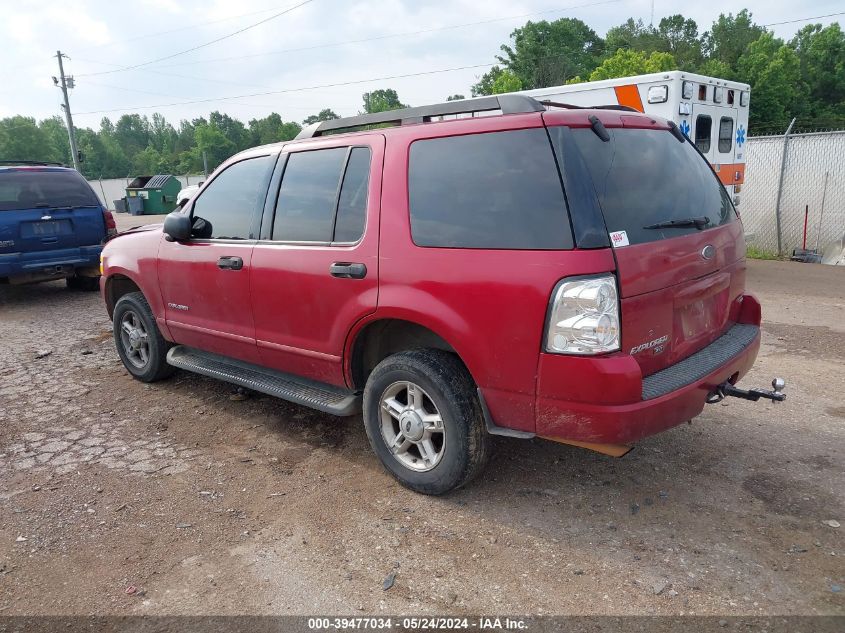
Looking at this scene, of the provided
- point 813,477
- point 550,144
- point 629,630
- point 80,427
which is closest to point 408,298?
point 550,144

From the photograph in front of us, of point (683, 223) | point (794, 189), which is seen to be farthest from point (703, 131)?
point (683, 223)

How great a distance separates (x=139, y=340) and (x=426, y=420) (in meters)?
3.15

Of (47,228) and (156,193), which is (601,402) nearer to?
(47,228)

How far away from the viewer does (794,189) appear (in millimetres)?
11516

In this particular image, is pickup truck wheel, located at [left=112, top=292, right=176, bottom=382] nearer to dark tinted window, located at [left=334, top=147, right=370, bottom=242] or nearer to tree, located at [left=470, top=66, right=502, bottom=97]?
dark tinted window, located at [left=334, top=147, right=370, bottom=242]

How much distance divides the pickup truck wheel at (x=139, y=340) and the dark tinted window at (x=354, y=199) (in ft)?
7.65

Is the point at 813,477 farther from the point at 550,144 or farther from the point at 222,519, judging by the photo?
the point at 222,519

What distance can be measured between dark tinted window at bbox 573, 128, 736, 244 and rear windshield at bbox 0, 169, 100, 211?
8.11m

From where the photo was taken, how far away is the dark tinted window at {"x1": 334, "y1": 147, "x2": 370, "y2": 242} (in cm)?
350

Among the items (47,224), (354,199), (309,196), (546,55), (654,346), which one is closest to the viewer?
(654,346)

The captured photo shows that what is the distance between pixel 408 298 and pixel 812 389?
3.44 metres

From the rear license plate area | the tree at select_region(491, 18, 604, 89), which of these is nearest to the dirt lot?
the rear license plate area

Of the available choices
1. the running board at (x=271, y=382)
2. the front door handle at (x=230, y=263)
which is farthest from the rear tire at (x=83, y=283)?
the front door handle at (x=230, y=263)

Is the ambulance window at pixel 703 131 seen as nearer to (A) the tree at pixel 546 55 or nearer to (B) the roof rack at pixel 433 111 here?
(B) the roof rack at pixel 433 111
